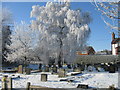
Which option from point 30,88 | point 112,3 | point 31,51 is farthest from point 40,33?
point 112,3

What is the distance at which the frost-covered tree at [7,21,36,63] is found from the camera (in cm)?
2431

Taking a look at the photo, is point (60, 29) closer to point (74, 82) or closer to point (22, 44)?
point (22, 44)

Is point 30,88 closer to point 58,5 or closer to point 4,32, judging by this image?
point 58,5

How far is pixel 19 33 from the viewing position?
84.6ft

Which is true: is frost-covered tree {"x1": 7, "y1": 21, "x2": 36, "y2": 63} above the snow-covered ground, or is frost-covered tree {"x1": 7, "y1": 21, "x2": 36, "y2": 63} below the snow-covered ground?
above

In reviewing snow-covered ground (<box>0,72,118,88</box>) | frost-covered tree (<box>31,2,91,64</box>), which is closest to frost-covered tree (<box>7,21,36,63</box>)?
frost-covered tree (<box>31,2,91,64</box>)

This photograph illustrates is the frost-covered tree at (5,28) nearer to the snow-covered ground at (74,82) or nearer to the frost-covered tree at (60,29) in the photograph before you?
the frost-covered tree at (60,29)

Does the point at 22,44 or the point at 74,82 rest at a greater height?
the point at 22,44

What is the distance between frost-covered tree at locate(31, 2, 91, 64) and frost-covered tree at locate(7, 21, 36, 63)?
4.06ft

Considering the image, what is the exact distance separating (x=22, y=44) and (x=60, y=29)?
6.13 metres

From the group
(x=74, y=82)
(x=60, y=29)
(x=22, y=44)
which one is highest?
(x=60, y=29)

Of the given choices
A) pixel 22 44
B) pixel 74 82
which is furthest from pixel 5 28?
pixel 74 82

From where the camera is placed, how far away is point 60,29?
87.9ft

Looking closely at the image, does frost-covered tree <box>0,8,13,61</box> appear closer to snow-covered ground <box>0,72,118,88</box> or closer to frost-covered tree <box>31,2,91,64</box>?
frost-covered tree <box>31,2,91,64</box>
